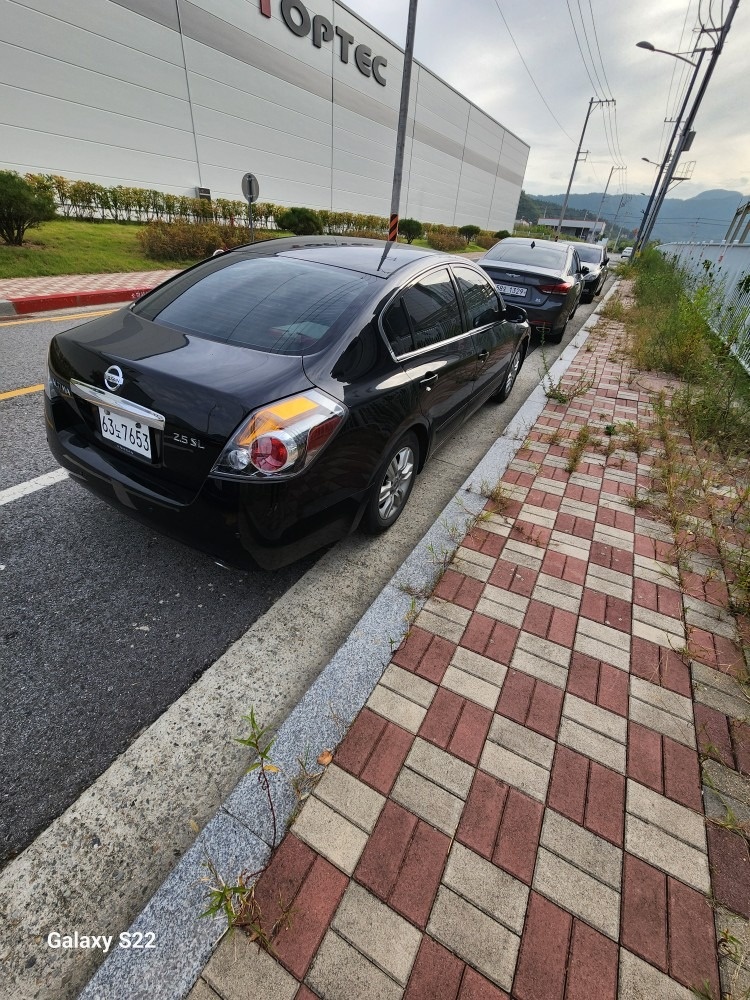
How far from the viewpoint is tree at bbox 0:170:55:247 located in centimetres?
916

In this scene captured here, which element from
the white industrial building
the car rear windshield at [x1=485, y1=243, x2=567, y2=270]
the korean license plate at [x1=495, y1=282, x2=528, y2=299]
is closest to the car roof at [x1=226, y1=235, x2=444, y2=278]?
the korean license plate at [x1=495, y1=282, x2=528, y2=299]

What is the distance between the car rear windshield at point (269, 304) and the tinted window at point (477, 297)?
1.28 metres

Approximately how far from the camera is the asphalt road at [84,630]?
1685 mm

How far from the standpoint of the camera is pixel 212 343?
2227mm

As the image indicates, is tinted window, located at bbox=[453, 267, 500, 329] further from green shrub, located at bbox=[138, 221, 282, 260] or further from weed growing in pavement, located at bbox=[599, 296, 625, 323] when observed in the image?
green shrub, located at bbox=[138, 221, 282, 260]

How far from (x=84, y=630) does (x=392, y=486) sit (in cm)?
176

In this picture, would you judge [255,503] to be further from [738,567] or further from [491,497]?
[738,567]

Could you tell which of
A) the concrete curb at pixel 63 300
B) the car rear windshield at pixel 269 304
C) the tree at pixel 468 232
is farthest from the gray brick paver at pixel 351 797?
the tree at pixel 468 232

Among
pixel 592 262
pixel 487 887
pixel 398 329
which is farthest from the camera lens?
pixel 592 262

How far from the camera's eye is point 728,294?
9312 millimetres

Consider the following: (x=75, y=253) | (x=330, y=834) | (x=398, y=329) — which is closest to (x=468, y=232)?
(x=75, y=253)

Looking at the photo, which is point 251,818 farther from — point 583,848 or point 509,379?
point 509,379

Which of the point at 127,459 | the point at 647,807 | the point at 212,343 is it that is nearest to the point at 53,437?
the point at 127,459

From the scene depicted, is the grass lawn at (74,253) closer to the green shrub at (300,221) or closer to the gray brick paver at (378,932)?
the green shrub at (300,221)
